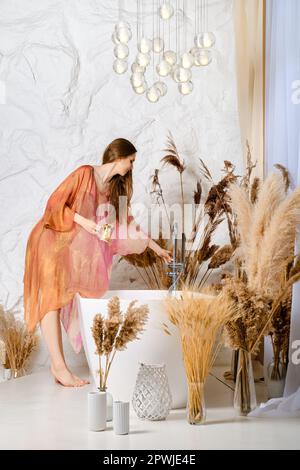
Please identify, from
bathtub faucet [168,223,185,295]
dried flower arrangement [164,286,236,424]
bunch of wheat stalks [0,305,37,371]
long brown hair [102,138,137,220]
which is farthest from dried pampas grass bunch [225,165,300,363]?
bunch of wheat stalks [0,305,37,371]

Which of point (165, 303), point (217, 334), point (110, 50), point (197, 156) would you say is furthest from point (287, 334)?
point (110, 50)

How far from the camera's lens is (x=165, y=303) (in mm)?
2793

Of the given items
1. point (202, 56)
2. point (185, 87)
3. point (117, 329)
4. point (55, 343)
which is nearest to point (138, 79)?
point (185, 87)

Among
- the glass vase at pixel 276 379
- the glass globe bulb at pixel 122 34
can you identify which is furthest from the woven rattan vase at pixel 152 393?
the glass globe bulb at pixel 122 34

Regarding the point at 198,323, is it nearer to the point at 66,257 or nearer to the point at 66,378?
the point at 66,378

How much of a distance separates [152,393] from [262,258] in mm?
718

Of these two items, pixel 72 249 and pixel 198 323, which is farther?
pixel 72 249

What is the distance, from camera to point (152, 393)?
2842 millimetres

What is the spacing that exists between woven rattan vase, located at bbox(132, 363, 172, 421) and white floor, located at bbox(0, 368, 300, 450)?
4 centimetres

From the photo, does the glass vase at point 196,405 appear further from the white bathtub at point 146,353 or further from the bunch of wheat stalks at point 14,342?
the bunch of wheat stalks at point 14,342

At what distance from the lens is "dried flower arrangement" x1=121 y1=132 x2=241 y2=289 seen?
4188 millimetres

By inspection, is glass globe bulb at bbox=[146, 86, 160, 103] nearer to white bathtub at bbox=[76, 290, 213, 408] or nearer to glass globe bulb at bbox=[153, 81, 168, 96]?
glass globe bulb at bbox=[153, 81, 168, 96]

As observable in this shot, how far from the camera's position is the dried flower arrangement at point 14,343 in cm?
423

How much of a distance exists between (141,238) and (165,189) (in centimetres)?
42
